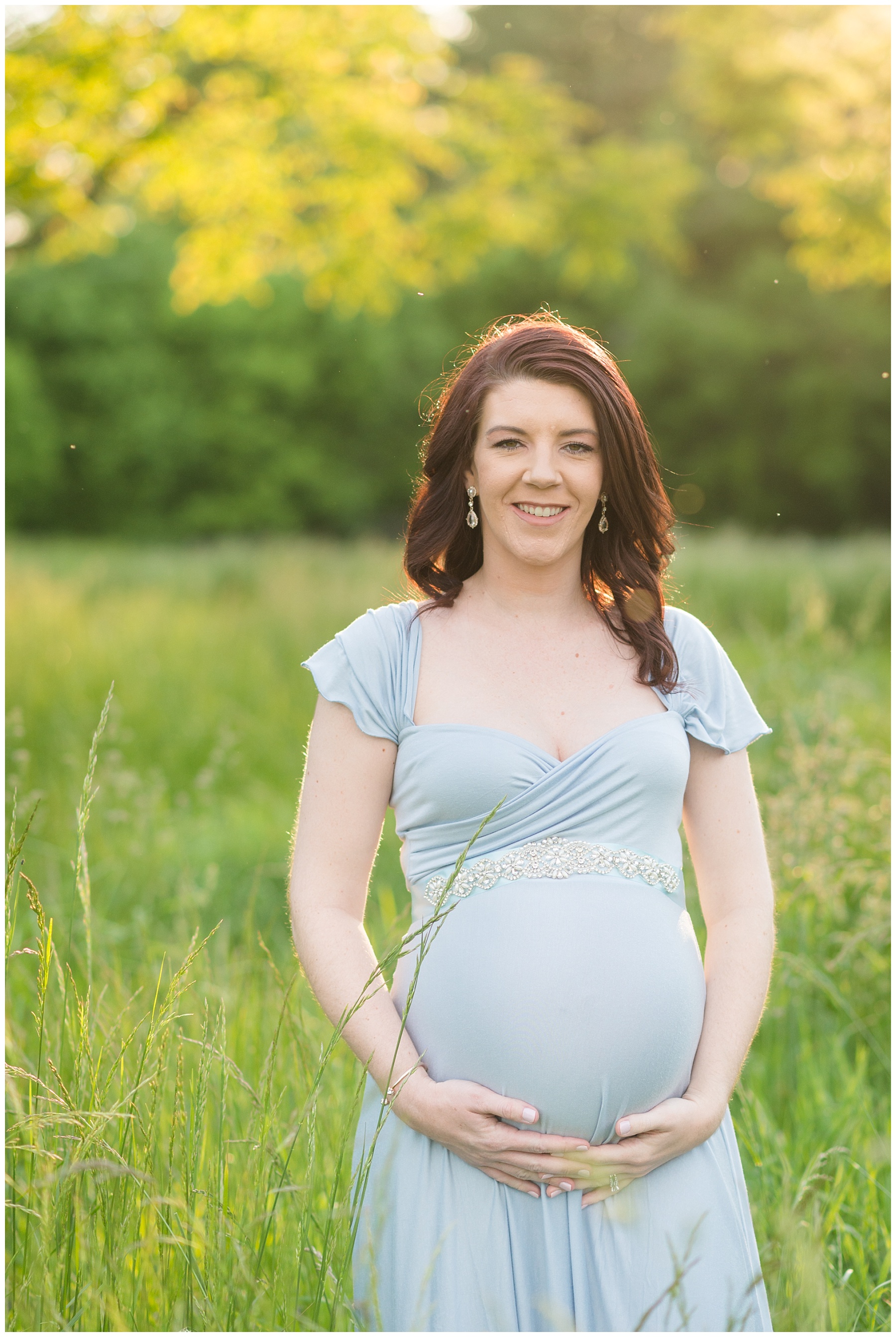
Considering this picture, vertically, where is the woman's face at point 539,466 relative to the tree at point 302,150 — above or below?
below

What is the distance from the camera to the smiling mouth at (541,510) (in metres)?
1.83

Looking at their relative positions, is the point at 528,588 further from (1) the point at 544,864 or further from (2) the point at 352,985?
(2) the point at 352,985

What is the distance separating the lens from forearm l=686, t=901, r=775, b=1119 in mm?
1733

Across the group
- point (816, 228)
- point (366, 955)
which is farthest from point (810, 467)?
point (366, 955)

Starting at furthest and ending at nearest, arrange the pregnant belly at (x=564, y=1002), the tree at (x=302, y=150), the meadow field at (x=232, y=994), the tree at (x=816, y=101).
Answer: the tree at (x=816, y=101)
the tree at (x=302, y=150)
the pregnant belly at (x=564, y=1002)
the meadow field at (x=232, y=994)

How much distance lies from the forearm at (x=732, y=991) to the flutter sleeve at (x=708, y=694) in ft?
0.95

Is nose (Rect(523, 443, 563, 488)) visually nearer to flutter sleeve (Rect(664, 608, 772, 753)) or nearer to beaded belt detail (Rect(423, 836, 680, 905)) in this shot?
flutter sleeve (Rect(664, 608, 772, 753))

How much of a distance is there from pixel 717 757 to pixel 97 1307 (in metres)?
1.25

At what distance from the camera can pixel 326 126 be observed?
7.91 metres

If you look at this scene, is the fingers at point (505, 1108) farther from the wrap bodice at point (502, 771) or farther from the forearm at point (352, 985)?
the wrap bodice at point (502, 771)

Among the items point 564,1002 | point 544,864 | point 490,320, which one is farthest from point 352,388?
point 564,1002

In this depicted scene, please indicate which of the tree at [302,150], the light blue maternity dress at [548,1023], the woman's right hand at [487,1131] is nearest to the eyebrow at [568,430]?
the light blue maternity dress at [548,1023]

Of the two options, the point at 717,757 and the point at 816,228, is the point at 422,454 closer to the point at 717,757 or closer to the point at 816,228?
the point at 717,757

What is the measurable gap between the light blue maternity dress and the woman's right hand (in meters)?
0.04
